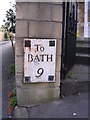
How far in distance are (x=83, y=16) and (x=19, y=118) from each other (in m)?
6.54

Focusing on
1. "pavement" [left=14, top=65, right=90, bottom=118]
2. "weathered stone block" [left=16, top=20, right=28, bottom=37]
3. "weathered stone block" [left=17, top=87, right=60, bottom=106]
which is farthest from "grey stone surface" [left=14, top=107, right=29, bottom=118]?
"weathered stone block" [left=16, top=20, right=28, bottom=37]

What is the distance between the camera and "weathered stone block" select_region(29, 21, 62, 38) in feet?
11.4

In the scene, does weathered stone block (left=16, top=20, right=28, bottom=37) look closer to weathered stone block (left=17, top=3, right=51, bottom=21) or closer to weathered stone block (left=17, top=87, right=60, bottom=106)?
weathered stone block (left=17, top=3, right=51, bottom=21)

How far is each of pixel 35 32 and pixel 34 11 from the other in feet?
1.07

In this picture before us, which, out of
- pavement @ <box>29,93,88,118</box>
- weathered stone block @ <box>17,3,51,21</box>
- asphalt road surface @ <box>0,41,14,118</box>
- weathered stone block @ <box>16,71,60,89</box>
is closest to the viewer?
pavement @ <box>29,93,88,118</box>

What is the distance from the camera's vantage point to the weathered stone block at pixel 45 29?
3.47m

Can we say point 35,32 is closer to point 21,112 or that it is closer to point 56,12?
point 56,12

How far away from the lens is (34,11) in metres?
3.44

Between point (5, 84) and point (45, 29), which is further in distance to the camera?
point (5, 84)

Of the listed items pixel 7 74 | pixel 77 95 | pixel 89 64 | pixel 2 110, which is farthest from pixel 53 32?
pixel 7 74

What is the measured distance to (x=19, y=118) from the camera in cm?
327

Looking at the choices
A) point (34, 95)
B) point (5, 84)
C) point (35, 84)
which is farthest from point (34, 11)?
point (5, 84)

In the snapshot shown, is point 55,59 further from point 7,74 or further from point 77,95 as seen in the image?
point 7,74

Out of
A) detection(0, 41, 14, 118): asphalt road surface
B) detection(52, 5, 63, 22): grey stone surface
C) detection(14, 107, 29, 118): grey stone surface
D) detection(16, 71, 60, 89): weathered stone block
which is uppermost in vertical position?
detection(52, 5, 63, 22): grey stone surface
